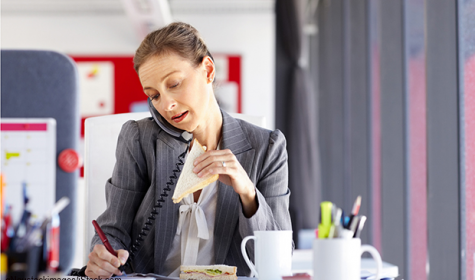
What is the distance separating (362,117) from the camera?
12.2 feet

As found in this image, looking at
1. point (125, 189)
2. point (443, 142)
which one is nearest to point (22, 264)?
point (125, 189)

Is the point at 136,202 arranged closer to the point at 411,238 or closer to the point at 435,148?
the point at 435,148

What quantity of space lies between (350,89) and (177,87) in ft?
9.66

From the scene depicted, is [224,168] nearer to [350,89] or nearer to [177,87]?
[177,87]

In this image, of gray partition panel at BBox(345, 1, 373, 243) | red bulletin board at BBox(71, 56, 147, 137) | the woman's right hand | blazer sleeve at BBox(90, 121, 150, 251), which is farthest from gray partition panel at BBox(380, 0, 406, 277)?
red bulletin board at BBox(71, 56, 147, 137)

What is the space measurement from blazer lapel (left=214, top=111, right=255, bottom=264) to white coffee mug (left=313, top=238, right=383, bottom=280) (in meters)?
0.42

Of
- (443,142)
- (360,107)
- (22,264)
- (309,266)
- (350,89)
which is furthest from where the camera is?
(350,89)

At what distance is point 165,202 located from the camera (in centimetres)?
136

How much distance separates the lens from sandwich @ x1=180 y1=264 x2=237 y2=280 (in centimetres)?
101

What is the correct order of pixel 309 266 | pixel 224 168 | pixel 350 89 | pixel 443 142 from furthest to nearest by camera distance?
pixel 350 89 → pixel 443 142 → pixel 309 266 → pixel 224 168

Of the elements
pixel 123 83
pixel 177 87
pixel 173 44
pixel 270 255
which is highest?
pixel 123 83

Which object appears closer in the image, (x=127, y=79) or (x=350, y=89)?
(x=350, y=89)

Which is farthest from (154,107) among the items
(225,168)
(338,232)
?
(338,232)

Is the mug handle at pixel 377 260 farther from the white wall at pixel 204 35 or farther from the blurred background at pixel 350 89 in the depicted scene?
the white wall at pixel 204 35
